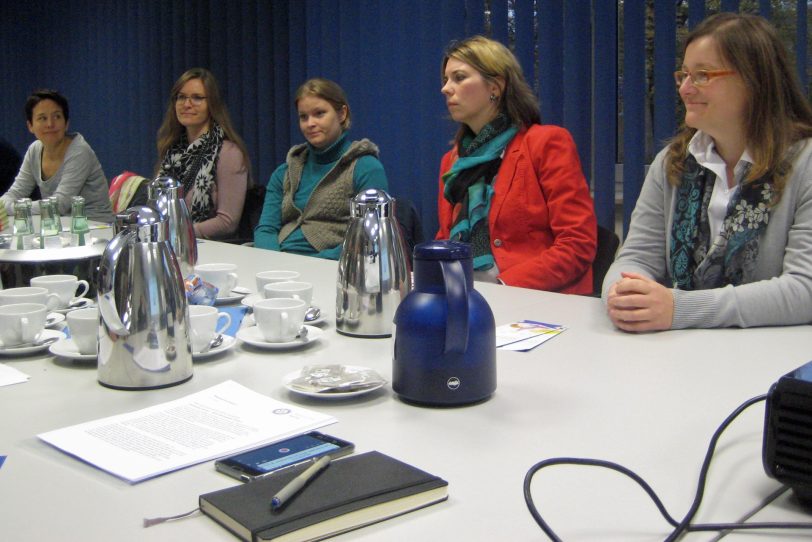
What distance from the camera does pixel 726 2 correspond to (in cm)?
277

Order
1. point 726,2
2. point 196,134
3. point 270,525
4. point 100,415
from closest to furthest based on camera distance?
point 270,525
point 100,415
point 726,2
point 196,134

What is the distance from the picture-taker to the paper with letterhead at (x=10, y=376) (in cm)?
131

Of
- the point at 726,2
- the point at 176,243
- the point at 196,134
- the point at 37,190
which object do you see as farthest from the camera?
the point at 37,190

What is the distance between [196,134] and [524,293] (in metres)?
2.55

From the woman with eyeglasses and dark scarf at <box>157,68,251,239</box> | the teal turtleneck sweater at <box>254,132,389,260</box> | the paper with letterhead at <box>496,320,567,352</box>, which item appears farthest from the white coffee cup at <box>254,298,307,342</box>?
the woman with eyeglasses and dark scarf at <box>157,68,251,239</box>

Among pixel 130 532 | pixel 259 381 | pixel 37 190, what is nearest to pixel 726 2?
pixel 259 381

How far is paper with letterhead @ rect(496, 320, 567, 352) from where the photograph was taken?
1.49m

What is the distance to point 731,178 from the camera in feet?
6.48

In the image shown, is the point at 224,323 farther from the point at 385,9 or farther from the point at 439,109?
the point at 385,9

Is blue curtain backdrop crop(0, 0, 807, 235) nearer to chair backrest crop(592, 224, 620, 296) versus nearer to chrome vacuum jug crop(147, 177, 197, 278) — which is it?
chair backrest crop(592, 224, 620, 296)

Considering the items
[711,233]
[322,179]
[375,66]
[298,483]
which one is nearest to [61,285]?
[298,483]

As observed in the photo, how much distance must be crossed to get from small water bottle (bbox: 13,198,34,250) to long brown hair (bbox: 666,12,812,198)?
5.65 feet

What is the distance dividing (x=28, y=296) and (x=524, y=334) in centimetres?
95

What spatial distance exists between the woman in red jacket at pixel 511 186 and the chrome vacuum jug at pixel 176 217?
1040 mm
